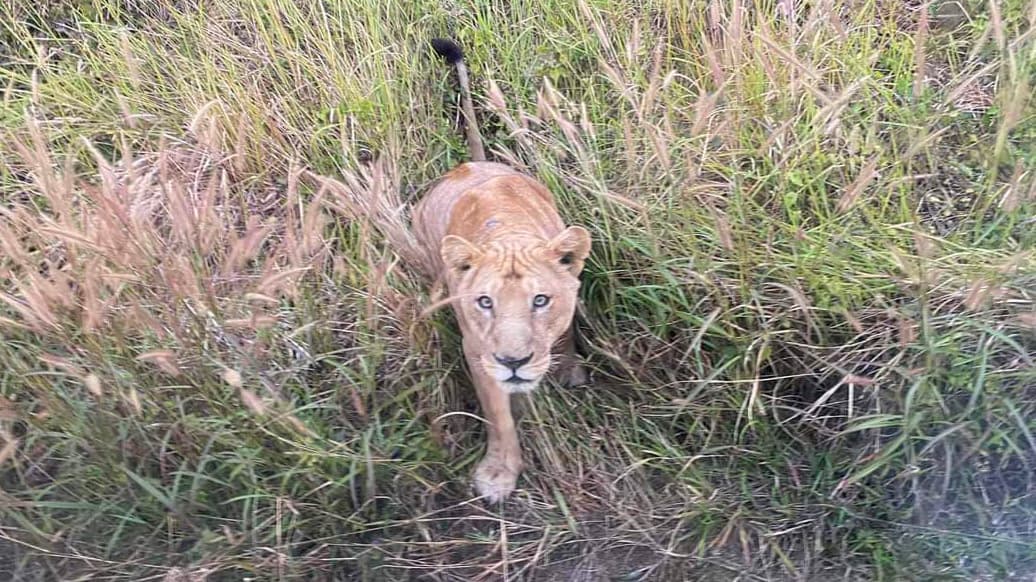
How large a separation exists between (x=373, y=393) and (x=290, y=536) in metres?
0.50

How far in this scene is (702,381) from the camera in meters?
3.06

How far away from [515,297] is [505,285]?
0.05m

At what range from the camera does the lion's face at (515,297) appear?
2.78 meters

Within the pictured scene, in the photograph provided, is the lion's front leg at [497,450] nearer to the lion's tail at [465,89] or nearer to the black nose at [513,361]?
the black nose at [513,361]

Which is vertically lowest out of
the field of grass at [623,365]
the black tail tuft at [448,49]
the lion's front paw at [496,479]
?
the lion's front paw at [496,479]

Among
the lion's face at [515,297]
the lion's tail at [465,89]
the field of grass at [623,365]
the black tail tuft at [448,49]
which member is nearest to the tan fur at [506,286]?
the lion's face at [515,297]

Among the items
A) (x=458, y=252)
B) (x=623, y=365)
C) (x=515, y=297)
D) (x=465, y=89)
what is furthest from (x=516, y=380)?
(x=465, y=89)

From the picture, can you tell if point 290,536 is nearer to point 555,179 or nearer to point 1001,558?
point 555,179

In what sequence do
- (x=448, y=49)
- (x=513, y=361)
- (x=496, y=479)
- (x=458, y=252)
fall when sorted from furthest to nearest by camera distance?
(x=448, y=49), (x=496, y=479), (x=458, y=252), (x=513, y=361)

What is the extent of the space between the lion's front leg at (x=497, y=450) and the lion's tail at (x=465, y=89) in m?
1.14

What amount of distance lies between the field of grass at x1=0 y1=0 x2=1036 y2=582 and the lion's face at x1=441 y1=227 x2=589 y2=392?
0.20 metres

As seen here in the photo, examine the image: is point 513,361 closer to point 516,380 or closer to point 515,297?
point 516,380

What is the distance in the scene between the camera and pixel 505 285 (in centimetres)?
284

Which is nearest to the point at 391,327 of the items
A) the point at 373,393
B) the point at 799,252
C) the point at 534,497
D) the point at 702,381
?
the point at 373,393
